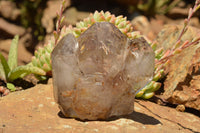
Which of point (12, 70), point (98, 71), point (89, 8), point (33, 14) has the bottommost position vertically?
point (12, 70)

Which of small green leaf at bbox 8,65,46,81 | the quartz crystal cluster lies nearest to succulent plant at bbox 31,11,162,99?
small green leaf at bbox 8,65,46,81

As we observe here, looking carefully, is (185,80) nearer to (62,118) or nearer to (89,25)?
(89,25)

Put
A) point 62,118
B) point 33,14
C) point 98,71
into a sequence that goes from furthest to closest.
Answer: point 33,14 < point 62,118 < point 98,71

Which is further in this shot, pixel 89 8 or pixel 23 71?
pixel 89 8

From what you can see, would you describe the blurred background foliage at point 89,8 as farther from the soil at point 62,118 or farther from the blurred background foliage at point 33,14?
the soil at point 62,118

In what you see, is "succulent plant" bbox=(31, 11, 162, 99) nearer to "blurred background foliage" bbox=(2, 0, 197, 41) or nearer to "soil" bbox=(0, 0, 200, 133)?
"soil" bbox=(0, 0, 200, 133)

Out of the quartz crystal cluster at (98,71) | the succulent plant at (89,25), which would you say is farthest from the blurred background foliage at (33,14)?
the quartz crystal cluster at (98,71)

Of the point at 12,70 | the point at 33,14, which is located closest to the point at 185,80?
the point at 12,70
